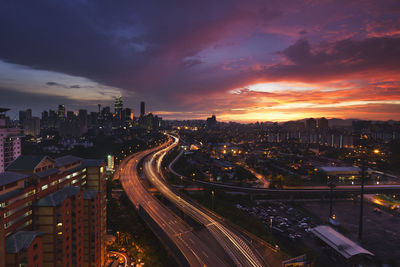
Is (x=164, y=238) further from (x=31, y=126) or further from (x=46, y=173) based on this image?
(x=31, y=126)

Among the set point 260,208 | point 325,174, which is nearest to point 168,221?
point 260,208

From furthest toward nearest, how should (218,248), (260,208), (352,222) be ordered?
(260,208) → (352,222) → (218,248)

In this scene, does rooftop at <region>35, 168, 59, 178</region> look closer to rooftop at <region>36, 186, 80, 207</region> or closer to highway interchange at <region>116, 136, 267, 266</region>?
rooftop at <region>36, 186, 80, 207</region>

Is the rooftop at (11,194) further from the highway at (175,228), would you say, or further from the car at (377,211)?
the car at (377,211)

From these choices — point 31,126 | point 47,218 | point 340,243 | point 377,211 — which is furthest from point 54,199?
point 31,126

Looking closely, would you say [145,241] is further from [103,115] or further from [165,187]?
[103,115]

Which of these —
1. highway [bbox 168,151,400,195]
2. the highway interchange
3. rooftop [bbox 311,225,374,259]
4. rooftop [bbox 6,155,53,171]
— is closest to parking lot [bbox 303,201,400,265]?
highway [bbox 168,151,400,195]
